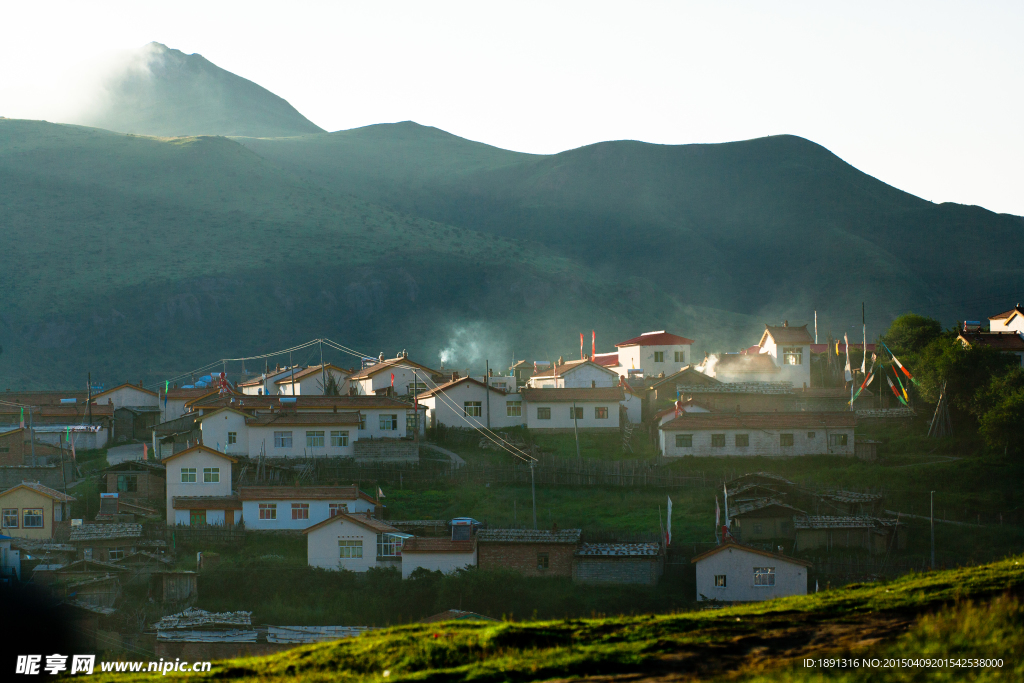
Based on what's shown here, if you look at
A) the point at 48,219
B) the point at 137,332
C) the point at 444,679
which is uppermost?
the point at 48,219

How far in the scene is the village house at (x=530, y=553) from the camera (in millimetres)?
35781

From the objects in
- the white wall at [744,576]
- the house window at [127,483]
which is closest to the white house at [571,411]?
the house window at [127,483]

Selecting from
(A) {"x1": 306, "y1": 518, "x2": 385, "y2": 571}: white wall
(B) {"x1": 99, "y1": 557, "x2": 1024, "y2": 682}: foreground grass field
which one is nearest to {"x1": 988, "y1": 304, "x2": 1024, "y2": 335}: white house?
(A) {"x1": 306, "y1": 518, "x2": 385, "y2": 571}: white wall

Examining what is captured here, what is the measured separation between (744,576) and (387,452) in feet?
69.5

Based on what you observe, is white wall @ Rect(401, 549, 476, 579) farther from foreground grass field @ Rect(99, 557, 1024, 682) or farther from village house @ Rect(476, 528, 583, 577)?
foreground grass field @ Rect(99, 557, 1024, 682)

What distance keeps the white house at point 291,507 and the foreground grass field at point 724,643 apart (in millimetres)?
22399

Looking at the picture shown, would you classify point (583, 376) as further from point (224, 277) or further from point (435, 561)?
point (224, 277)

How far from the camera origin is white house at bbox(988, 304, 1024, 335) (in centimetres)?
7448

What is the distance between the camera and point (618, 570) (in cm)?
3491

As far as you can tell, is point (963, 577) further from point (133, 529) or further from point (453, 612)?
point (133, 529)

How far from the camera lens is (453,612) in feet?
96.4

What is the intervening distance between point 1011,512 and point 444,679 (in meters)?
34.8

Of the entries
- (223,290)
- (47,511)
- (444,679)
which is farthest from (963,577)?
(223,290)

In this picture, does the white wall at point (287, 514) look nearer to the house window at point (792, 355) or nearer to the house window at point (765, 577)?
the house window at point (765, 577)
